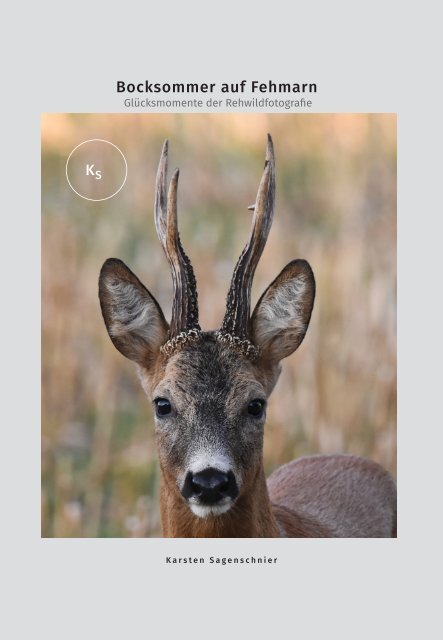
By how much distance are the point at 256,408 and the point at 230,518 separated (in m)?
0.68

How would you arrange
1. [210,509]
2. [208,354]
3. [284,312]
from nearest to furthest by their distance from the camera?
[210,509] < [208,354] < [284,312]

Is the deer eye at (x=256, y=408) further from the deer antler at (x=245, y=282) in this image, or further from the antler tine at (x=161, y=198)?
the antler tine at (x=161, y=198)

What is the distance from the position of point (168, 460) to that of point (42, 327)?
1.82 m

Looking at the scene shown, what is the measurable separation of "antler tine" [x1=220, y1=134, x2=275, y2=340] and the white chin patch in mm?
1085

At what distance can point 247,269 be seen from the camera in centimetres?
790

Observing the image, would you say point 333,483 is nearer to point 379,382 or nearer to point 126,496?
point 379,382

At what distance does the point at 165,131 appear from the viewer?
925 centimetres

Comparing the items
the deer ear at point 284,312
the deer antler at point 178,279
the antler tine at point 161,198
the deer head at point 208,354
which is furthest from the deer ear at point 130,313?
the deer ear at point 284,312

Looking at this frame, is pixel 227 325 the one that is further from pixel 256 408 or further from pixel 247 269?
pixel 256 408

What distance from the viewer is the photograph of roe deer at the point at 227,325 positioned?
7785 mm

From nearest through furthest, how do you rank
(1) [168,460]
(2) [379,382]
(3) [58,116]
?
(1) [168,460] → (3) [58,116] → (2) [379,382]

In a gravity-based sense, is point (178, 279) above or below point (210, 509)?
above

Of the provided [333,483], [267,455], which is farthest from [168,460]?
[267,455]

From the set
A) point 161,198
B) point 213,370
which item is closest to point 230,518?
point 213,370
